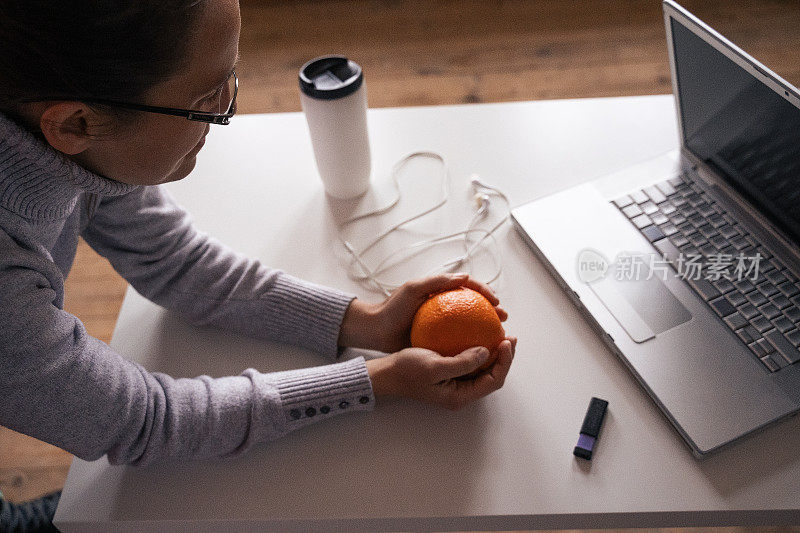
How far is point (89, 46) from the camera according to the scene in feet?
1.66

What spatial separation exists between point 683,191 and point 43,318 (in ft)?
2.75

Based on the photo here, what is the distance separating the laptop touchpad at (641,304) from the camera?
800 millimetres

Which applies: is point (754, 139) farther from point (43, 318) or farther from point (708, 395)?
point (43, 318)

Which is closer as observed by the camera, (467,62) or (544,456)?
(544,456)

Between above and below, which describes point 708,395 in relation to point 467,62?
above

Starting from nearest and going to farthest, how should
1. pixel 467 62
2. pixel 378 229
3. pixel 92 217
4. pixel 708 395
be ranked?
pixel 708 395 → pixel 92 217 → pixel 378 229 → pixel 467 62

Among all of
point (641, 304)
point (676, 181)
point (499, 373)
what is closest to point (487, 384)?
point (499, 373)

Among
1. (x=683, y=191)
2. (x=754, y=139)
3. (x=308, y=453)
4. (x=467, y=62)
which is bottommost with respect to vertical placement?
(x=467, y=62)

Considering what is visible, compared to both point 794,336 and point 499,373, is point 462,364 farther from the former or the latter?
point 794,336

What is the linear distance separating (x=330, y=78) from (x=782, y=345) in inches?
26.7

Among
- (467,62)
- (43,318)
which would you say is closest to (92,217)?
(43,318)

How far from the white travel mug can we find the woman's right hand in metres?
0.35

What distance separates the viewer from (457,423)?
76 centimetres

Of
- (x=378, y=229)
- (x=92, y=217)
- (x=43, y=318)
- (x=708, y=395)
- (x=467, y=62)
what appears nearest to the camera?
(x=43, y=318)
